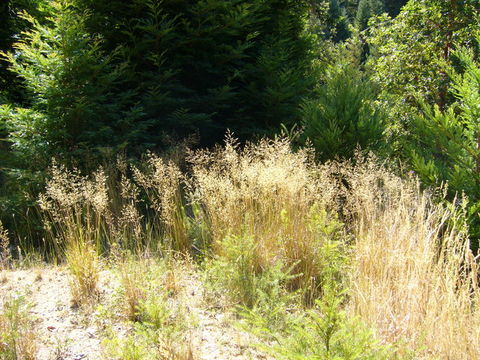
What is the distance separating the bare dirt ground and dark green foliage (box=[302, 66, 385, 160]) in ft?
8.47

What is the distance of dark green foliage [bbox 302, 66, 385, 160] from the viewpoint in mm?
5109

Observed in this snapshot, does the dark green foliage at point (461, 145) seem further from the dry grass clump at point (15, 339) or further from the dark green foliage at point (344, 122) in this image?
the dry grass clump at point (15, 339)

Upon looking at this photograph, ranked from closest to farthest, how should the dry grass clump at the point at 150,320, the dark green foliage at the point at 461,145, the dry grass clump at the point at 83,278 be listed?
the dry grass clump at the point at 150,320, the dry grass clump at the point at 83,278, the dark green foliage at the point at 461,145

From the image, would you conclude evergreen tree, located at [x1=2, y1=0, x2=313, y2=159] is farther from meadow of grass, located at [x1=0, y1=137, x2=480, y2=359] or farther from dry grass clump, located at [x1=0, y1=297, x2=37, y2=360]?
dry grass clump, located at [x1=0, y1=297, x2=37, y2=360]

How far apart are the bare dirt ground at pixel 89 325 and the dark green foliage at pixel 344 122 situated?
102 inches

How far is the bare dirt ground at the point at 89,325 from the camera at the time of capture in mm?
2646

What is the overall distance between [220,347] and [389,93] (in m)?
5.66

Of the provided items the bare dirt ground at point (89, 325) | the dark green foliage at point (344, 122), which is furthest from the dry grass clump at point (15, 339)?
the dark green foliage at point (344, 122)

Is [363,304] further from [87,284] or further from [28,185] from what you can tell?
[28,185]

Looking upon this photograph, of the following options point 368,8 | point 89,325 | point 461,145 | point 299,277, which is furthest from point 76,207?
point 368,8

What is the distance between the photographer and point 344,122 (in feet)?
17.1

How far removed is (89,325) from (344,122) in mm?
3781

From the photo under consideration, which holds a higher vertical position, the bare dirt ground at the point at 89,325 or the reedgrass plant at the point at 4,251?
the reedgrass plant at the point at 4,251

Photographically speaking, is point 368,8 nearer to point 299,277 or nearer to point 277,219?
point 277,219
